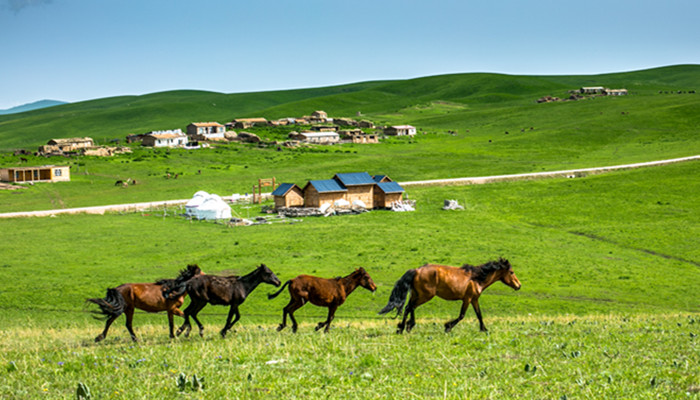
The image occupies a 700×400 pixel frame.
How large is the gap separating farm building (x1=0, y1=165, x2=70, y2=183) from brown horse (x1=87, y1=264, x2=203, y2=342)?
75086 millimetres

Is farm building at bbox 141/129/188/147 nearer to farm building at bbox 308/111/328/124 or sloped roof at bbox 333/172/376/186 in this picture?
farm building at bbox 308/111/328/124

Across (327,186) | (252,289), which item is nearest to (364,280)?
(252,289)

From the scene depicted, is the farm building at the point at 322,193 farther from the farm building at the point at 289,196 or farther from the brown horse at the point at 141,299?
the brown horse at the point at 141,299

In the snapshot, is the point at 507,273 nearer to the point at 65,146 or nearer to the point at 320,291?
the point at 320,291

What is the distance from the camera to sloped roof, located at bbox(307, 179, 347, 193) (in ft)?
208

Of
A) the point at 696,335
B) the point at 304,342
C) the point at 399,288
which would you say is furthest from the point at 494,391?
the point at 696,335

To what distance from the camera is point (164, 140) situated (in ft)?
422

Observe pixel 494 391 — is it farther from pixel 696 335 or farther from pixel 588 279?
pixel 588 279

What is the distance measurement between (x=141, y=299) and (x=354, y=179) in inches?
1978

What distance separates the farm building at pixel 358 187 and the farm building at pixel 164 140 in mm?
73100

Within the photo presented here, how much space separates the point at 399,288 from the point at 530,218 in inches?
1791

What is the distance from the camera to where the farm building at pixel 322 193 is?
208 ft

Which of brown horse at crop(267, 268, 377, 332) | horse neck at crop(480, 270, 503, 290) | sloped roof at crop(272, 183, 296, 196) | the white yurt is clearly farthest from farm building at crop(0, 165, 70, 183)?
horse neck at crop(480, 270, 503, 290)

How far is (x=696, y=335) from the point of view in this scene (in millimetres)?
15156
